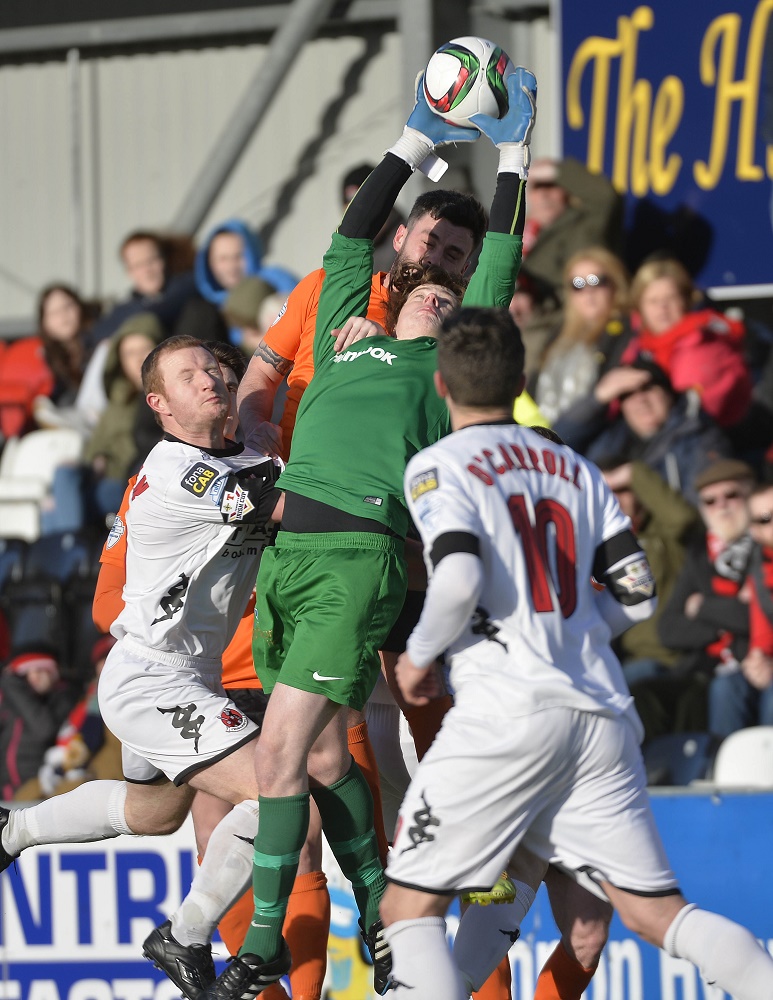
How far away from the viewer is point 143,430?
28.0 feet

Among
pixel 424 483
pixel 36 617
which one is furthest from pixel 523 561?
pixel 36 617

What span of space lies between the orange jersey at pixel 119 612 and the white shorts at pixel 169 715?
1.54ft

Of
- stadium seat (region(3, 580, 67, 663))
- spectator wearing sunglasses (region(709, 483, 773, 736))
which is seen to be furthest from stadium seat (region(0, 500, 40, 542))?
spectator wearing sunglasses (region(709, 483, 773, 736))

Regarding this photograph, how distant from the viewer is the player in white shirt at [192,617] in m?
4.33

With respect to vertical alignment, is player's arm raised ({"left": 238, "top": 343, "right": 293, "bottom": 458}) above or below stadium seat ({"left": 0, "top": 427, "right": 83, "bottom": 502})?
above

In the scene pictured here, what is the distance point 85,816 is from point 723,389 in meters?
4.10

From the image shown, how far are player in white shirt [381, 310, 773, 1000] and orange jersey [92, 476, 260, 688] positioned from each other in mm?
1476

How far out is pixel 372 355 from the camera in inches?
167

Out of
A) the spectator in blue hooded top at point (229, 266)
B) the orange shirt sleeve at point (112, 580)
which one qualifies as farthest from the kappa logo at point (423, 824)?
the spectator in blue hooded top at point (229, 266)

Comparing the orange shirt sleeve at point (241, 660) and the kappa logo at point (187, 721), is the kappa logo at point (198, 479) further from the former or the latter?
the orange shirt sleeve at point (241, 660)

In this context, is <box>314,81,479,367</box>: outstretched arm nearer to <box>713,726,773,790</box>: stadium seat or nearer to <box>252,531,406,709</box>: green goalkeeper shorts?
<box>252,531,406,709</box>: green goalkeeper shorts

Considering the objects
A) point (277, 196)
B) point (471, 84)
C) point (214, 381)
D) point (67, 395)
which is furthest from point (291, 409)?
point (277, 196)

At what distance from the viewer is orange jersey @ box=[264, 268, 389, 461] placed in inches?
192

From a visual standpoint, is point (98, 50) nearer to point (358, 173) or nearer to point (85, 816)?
point (358, 173)
